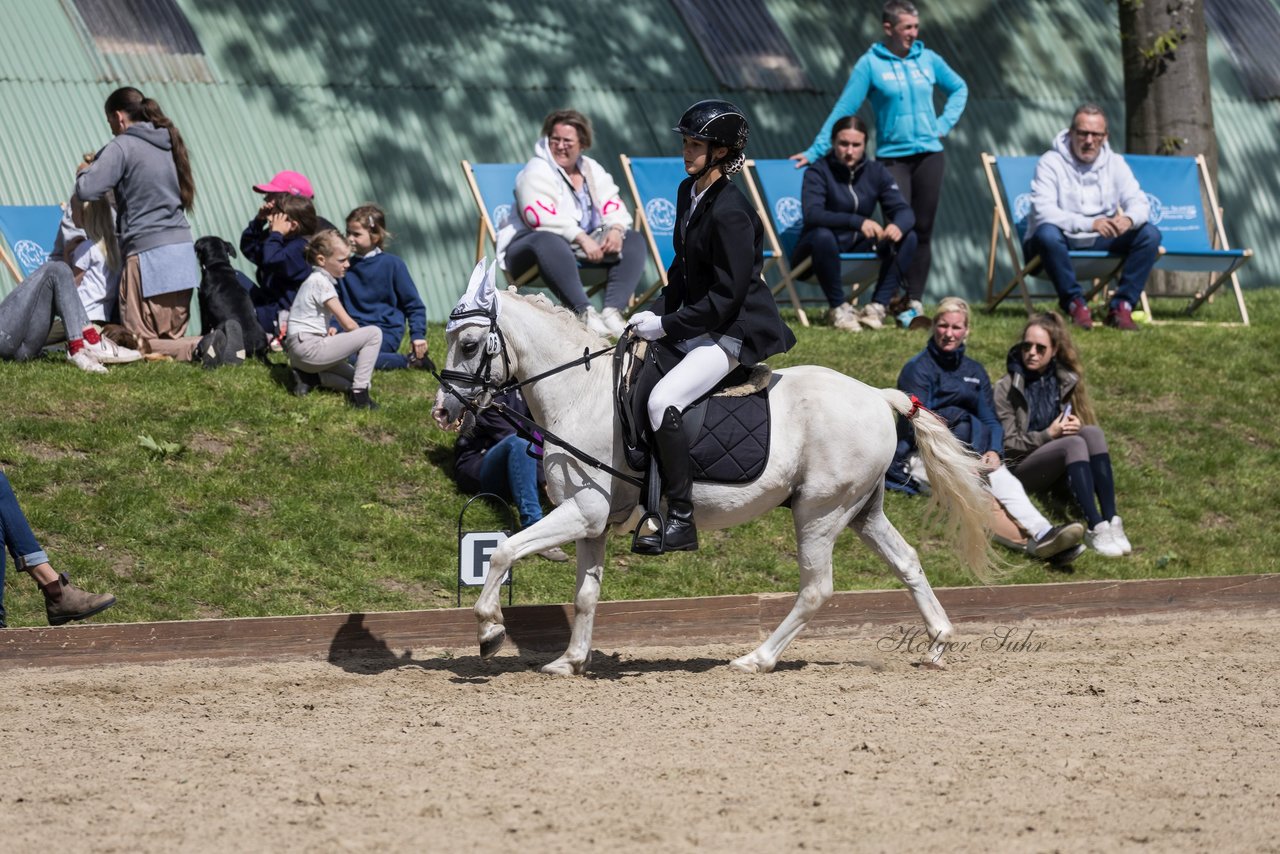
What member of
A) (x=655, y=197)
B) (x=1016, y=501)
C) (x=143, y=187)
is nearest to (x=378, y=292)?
(x=143, y=187)

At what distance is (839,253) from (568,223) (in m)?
2.45

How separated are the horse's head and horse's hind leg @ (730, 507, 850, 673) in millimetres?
1558

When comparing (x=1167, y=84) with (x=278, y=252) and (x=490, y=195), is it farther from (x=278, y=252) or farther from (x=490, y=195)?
(x=278, y=252)

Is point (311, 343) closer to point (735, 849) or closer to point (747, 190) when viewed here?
point (747, 190)

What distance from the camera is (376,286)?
1086 centimetres

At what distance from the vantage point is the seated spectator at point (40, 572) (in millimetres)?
7445

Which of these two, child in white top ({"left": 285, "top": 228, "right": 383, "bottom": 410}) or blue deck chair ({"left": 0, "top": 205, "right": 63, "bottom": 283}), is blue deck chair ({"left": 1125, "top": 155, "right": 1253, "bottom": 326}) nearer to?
child in white top ({"left": 285, "top": 228, "right": 383, "bottom": 410})

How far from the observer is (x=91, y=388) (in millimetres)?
9953

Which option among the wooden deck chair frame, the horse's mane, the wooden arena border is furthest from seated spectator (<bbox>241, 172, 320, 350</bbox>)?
the horse's mane

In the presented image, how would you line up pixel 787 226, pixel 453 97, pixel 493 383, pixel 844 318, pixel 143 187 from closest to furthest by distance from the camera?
pixel 493 383 < pixel 143 187 < pixel 844 318 < pixel 787 226 < pixel 453 97

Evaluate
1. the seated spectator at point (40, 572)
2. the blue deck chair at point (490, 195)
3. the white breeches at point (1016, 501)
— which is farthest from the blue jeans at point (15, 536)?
the blue deck chair at point (490, 195)

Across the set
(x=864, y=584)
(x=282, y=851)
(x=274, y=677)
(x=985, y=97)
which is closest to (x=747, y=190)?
A: (x=985, y=97)

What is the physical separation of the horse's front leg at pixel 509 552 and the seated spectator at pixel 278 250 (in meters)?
4.26

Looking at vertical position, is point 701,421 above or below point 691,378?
below
